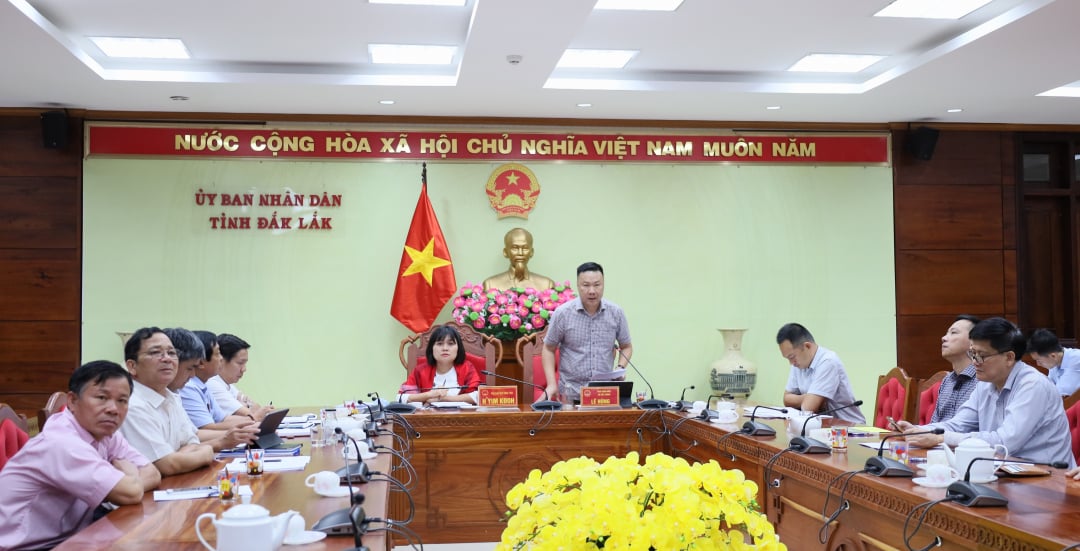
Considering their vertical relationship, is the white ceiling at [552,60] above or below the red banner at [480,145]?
above

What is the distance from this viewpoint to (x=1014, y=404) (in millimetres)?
3129

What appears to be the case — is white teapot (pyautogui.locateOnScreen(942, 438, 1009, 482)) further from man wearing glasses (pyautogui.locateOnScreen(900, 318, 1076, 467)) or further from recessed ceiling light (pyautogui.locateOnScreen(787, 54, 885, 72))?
recessed ceiling light (pyautogui.locateOnScreen(787, 54, 885, 72))

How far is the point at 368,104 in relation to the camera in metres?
6.67

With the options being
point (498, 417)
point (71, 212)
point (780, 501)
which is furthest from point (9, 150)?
point (780, 501)

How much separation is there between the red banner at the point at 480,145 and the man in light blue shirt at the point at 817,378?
3.01 meters

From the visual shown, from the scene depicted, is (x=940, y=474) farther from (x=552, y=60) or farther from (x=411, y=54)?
(x=411, y=54)

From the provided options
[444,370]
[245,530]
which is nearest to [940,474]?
[245,530]

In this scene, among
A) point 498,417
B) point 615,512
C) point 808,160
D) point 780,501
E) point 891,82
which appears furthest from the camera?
point 808,160

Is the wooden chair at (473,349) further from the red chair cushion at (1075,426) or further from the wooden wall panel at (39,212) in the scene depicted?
the red chair cushion at (1075,426)

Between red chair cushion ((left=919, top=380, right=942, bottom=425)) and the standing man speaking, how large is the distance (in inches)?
65.5

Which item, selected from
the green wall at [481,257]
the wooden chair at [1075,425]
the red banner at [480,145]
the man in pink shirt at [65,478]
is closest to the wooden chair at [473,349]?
the green wall at [481,257]

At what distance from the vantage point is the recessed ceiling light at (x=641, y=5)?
499 centimetres

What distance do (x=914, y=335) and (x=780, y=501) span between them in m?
4.76

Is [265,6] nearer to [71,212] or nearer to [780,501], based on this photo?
[71,212]
